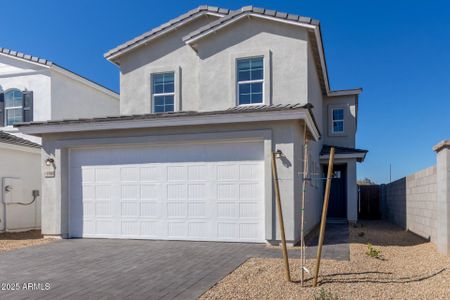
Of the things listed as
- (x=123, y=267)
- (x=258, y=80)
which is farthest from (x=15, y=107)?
(x=123, y=267)

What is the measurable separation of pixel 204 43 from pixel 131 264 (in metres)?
7.98

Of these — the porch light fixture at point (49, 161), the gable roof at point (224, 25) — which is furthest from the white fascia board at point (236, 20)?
the porch light fixture at point (49, 161)

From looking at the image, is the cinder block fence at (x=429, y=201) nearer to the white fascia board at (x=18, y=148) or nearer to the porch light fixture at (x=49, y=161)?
the porch light fixture at (x=49, y=161)

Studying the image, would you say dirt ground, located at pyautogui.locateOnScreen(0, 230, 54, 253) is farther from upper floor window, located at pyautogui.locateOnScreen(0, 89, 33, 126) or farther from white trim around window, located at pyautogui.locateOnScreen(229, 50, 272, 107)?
white trim around window, located at pyautogui.locateOnScreen(229, 50, 272, 107)

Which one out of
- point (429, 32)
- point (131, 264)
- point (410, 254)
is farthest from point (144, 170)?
point (429, 32)

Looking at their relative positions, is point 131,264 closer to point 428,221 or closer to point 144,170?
point 144,170

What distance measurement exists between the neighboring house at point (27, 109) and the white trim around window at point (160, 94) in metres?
5.12

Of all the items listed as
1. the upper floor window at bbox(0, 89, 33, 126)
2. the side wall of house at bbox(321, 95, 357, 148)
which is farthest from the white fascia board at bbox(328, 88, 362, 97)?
the upper floor window at bbox(0, 89, 33, 126)

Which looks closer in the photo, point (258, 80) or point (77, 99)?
point (258, 80)

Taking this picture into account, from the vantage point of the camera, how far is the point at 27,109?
16.3m

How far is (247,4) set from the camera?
40.3 feet

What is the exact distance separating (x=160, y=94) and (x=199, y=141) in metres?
4.60

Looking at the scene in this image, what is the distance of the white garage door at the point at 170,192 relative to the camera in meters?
9.87

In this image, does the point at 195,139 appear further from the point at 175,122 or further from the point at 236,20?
the point at 236,20
